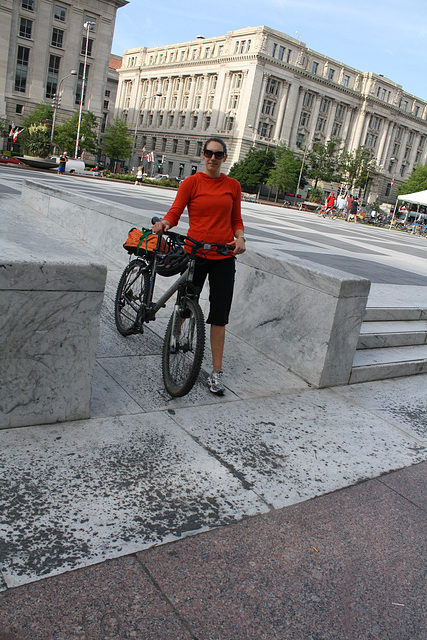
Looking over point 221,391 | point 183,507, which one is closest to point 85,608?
point 183,507

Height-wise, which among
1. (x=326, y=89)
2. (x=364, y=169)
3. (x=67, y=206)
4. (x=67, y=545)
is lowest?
(x=67, y=545)

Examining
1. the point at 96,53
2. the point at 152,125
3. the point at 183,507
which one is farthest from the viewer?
the point at 152,125

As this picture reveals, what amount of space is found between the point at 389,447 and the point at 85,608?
2545mm

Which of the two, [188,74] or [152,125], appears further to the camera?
[152,125]

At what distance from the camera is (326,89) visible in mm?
91188

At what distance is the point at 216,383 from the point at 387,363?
81.6 inches

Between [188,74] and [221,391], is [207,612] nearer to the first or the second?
[221,391]

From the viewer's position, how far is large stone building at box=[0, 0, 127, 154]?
2486 inches

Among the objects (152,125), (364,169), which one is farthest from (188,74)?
(364,169)

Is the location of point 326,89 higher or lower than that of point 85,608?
higher

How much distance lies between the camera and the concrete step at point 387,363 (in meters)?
5.08

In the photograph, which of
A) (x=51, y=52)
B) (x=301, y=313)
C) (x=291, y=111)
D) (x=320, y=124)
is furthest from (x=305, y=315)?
(x=320, y=124)

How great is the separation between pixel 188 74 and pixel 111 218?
9759cm

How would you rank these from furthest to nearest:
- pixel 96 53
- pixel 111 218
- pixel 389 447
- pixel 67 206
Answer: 1. pixel 96 53
2. pixel 67 206
3. pixel 111 218
4. pixel 389 447
